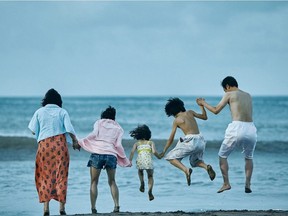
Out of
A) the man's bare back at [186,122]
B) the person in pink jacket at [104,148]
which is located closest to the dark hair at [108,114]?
the person in pink jacket at [104,148]

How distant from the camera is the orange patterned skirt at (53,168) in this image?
31.9ft

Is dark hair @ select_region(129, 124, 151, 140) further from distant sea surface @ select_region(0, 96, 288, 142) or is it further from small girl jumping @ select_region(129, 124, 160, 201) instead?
distant sea surface @ select_region(0, 96, 288, 142)

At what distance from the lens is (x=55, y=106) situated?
988 cm

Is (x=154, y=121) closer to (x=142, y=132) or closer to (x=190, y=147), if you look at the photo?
(x=142, y=132)

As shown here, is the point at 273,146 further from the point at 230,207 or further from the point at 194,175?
the point at 230,207

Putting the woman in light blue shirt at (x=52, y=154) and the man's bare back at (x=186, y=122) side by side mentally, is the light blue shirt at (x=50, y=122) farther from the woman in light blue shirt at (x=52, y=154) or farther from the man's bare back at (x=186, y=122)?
the man's bare back at (x=186, y=122)

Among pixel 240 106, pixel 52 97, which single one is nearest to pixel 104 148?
pixel 52 97

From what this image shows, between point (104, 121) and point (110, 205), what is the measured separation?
5.91 feet

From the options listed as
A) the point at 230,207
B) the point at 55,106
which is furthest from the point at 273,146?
the point at 55,106

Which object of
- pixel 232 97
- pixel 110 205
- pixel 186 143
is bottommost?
pixel 110 205

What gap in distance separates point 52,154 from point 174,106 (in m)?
1.90

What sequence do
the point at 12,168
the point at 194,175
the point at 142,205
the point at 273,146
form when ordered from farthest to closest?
1. the point at 273,146
2. the point at 12,168
3. the point at 194,175
4. the point at 142,205

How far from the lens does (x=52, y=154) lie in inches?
384

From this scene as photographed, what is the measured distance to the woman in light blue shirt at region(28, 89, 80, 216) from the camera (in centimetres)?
973
